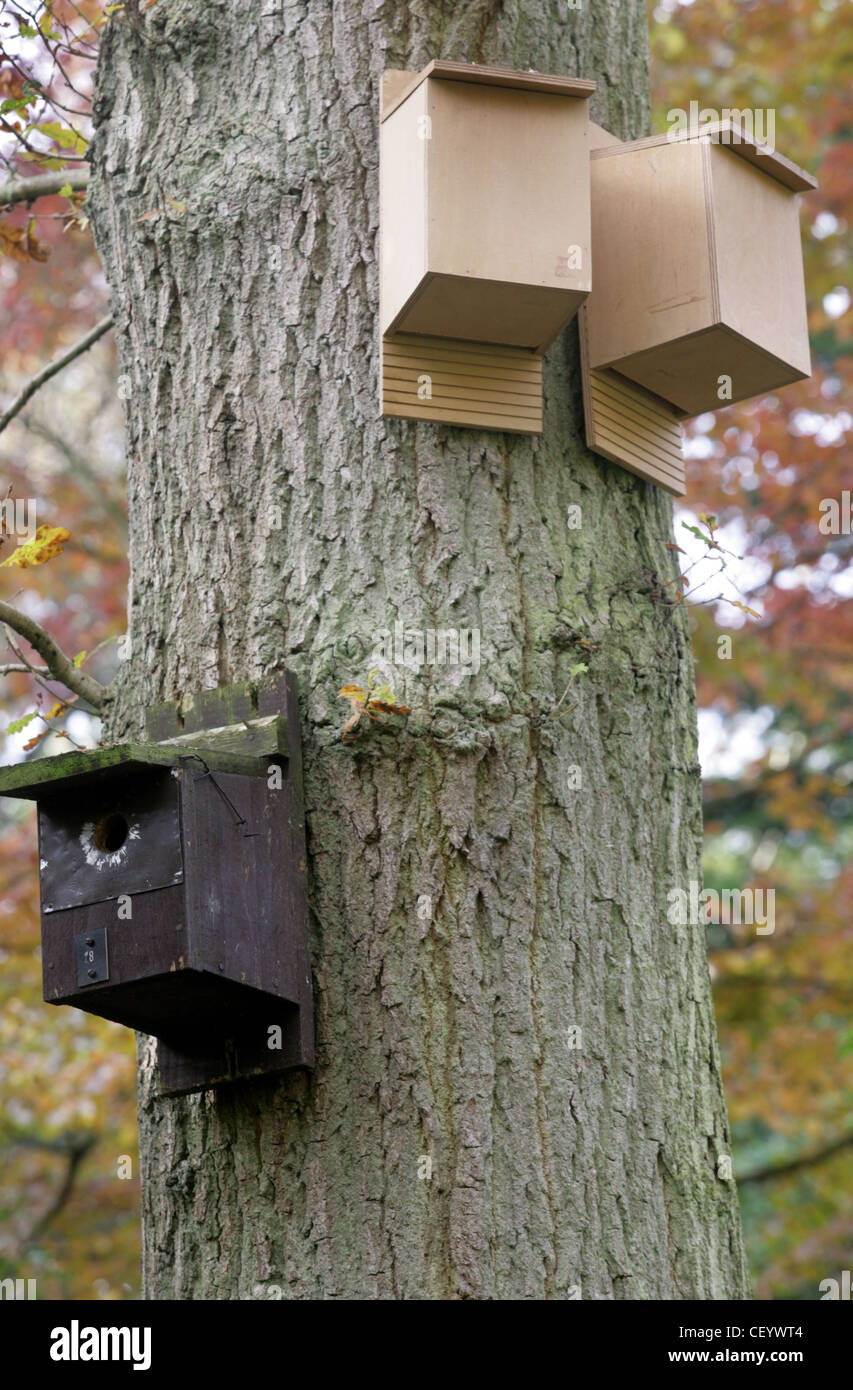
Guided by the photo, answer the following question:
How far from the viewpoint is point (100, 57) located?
2.55 meters

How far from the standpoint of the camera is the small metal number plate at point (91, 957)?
1.98 meters

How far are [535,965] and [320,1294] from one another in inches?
20.1

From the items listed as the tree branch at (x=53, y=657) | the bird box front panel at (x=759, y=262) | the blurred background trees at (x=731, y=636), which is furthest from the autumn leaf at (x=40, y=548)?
the blurred background trees at (x=731, y=636)

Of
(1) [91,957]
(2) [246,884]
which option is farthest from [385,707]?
(1) [91,957]

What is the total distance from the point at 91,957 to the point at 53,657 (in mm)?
542

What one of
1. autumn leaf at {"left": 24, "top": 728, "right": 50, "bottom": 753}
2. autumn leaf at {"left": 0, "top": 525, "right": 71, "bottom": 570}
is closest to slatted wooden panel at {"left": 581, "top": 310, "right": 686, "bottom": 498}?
autumn leaf at {"left": 0, "top": 525, "right": 71, "bottom": 570}

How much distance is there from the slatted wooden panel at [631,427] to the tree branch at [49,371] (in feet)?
2.93

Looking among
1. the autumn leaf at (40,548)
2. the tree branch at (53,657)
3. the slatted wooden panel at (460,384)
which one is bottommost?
the tree branch at (53,657)

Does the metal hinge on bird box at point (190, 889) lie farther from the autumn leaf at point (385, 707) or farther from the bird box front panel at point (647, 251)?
the bird box front panel at point (647, 251)
